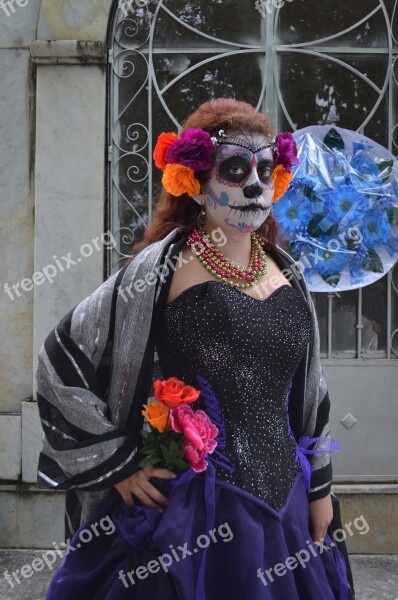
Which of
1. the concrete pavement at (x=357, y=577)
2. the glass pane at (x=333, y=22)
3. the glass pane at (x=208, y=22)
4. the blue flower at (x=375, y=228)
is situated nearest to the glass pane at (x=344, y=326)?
the blue flower at (x=375, y=228)

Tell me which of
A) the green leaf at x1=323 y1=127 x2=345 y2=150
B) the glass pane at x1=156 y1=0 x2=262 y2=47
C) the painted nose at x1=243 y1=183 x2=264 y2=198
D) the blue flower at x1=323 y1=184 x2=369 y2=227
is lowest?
the painted nose at x1=243 y1=183 x2=264 y2=198

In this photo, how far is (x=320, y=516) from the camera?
2.37 m

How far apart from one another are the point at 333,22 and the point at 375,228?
55.5 inches

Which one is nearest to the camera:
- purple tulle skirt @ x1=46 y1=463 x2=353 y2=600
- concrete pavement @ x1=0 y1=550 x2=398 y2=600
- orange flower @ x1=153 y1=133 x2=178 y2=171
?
purple tulle skirt @ x1=46 y1=463 x2=353 y2=600

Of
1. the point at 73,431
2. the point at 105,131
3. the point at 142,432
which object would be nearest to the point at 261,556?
the point at 142,432

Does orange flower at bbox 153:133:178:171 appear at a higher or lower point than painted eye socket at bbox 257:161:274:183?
higher

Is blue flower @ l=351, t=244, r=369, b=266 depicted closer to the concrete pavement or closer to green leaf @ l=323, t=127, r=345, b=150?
green leaf @ l=323, t=127, r=345, b=150

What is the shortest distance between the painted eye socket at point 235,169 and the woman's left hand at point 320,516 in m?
1.09

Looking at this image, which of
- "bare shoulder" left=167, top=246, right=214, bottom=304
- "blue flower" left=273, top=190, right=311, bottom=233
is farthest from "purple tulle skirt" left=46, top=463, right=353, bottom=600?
"blue flower" left=273, top=190, right=311, bottom=233

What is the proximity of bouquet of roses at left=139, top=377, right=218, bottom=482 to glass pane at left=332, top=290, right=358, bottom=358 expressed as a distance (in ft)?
8.34

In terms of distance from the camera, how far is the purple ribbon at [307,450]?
2.33m

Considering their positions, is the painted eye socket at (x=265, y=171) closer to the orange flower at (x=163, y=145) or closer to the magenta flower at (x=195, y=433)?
the orange flower at (x=163, y=145)

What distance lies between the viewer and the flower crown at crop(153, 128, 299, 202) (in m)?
2.24

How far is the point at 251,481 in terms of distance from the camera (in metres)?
2.12
